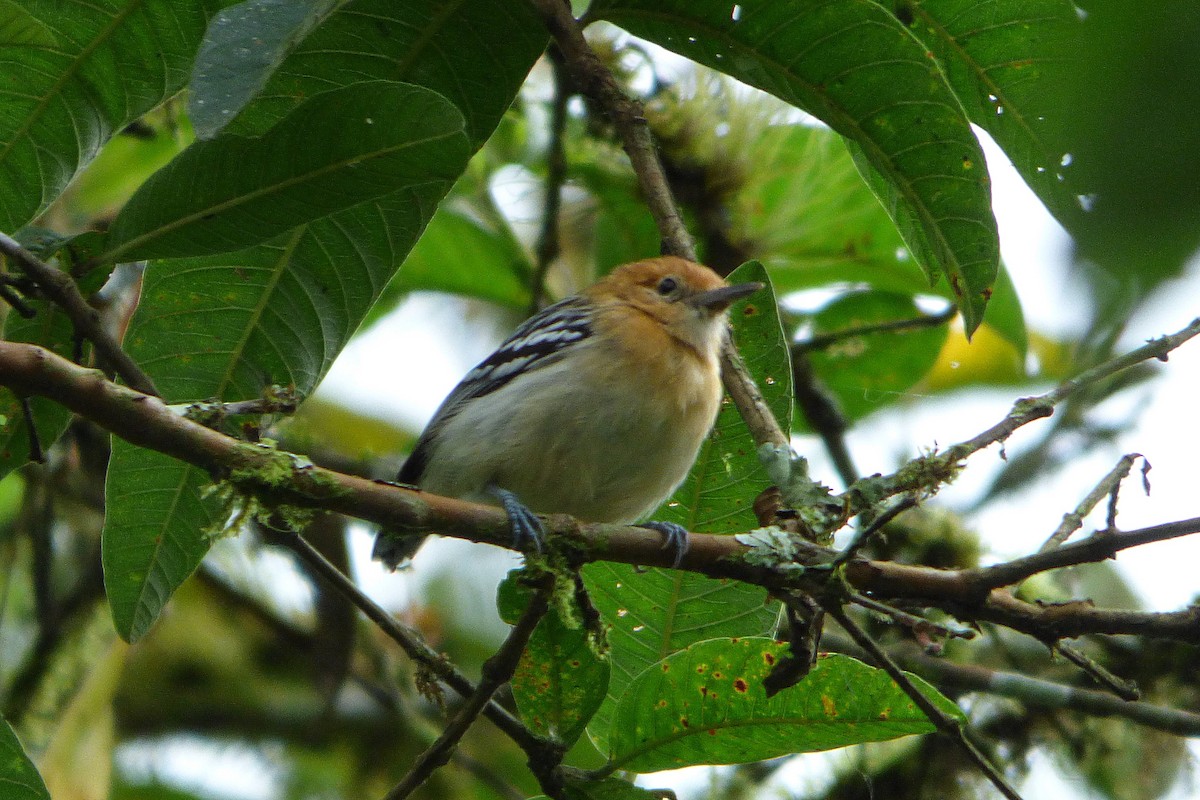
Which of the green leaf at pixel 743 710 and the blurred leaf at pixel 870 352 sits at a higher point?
the blurred leaf at pixel 870 352

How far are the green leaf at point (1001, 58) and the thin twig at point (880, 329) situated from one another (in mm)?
1973

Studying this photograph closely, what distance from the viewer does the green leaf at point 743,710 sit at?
2.63 m

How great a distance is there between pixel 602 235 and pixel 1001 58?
3.12 metres

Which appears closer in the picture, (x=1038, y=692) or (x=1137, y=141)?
(x=1137, y=141)

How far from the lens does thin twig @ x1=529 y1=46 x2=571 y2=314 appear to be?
5.00 metres

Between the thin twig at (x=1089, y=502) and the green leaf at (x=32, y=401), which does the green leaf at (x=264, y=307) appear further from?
the thin twig at (x=1089, y=502)

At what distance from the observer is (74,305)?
2.41 meters

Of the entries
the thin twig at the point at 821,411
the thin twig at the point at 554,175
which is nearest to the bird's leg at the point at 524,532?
the thin twig at the point at 554,175

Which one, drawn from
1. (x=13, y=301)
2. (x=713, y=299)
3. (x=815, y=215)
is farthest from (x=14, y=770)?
(x=815, y=215)

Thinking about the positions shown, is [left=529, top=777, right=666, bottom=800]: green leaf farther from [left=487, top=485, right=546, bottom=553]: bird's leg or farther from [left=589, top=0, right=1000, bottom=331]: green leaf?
[left=589, top=0, right=1000, bottom=331]: green leaf

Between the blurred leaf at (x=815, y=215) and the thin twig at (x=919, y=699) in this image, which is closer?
the thin twig at (x=919, y=699)

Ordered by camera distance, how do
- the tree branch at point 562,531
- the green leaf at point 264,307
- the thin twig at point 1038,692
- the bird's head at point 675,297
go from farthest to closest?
1. the bird's head at point 675,297
2. the thin twig at point 1038,692
3. the green leaf at point 264,307
4. the tree branch at point 562,531

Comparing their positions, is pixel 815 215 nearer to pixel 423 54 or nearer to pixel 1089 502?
pixel 423 54

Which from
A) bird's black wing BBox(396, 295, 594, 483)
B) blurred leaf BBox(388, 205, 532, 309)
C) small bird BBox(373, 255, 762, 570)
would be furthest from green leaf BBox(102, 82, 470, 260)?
blurred leaf BBox(388, 205, 532, 309)
